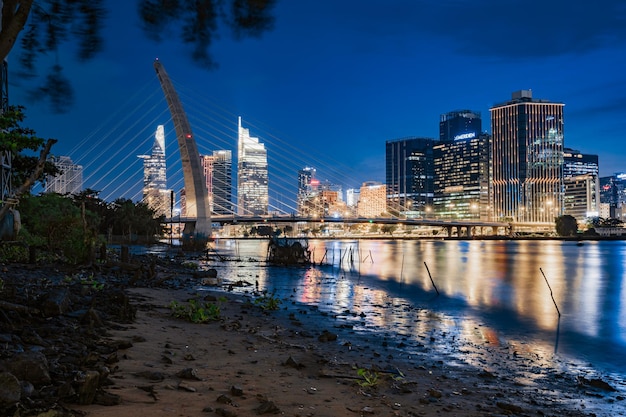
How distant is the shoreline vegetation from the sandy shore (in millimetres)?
20

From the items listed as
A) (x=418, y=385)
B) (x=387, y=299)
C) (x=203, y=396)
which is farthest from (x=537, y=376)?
(x=387, y=299)

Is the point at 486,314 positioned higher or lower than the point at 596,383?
lower

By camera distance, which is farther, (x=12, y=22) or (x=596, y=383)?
(x=596, y=383)

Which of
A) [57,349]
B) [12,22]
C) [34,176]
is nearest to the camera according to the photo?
[12,22]

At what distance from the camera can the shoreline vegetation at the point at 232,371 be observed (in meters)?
4.85

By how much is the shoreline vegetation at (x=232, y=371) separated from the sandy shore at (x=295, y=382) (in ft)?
0.07

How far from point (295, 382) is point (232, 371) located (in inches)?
34.0

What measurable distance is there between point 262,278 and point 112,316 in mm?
17655

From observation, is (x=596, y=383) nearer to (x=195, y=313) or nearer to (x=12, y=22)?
(x=195, y=313)

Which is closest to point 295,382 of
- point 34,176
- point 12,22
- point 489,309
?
point 34,176

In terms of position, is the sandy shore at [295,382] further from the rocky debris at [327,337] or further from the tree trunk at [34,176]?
the tree trunk at [34,176]

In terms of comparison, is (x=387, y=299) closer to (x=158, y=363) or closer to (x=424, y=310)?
(x=424, y=310)

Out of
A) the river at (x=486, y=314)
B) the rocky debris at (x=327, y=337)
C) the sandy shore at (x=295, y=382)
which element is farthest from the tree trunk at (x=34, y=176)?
the river at (x=486, y=314)

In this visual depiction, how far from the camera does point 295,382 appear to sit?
651cm
